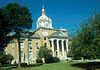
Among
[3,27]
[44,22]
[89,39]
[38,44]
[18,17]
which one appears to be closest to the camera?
[89,39]

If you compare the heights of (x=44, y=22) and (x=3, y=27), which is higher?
(x=44, y=22)

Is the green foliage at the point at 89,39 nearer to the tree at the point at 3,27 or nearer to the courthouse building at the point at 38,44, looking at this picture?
the tree at the point at 3,27

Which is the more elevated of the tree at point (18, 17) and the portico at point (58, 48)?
the tree at point (18, 17)

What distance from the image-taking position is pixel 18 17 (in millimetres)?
23688

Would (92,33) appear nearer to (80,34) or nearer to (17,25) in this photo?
(80,34)

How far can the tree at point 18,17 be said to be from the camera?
23.1 meters

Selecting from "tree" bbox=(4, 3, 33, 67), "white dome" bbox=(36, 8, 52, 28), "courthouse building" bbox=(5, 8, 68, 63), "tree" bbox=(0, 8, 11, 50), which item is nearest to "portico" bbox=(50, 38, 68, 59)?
"courthouse building" bbox=(5, 8, 68, 63)

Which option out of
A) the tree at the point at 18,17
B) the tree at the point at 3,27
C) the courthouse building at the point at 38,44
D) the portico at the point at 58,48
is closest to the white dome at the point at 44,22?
the courthouse building at the point at 38,44

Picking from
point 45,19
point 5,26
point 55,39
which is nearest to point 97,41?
point 5,26

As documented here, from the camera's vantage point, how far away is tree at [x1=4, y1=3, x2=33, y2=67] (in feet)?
75.8

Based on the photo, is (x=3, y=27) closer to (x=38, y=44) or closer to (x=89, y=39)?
(x=89, y=39)

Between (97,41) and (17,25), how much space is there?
625 inches

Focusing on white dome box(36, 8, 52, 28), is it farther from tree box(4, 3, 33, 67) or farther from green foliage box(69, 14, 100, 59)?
green foliage box(69, 14, 100, 59)

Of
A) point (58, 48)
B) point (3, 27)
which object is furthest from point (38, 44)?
point (3, 27)
